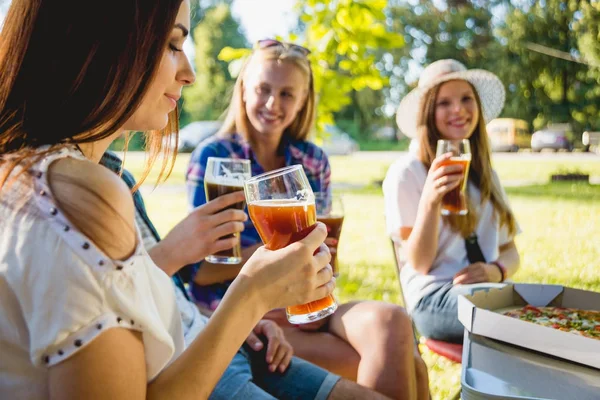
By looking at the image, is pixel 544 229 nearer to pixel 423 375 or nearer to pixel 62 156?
pixel 423 375

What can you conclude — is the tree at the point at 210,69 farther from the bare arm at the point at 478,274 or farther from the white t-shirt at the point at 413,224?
the bare arm at the point at 478,274

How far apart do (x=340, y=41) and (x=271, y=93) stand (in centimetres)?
212

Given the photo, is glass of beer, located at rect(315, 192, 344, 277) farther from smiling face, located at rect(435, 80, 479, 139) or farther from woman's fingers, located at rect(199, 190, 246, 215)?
smiling face, located at rect(435, 80, 479, 139)

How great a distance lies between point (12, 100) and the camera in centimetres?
114

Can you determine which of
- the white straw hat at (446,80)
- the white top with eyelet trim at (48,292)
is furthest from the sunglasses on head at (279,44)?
the white top with eyelet trim at (48,292)

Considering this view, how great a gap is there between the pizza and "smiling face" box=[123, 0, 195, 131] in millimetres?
1122

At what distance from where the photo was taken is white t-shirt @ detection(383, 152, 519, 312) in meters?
2.95

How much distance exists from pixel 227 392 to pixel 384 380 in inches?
20.9

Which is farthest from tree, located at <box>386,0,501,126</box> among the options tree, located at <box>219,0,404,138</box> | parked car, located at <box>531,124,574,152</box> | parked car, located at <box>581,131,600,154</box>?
tree, located at <box>219,0,404,138</box>

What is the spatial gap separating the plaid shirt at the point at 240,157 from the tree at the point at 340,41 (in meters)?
1.47

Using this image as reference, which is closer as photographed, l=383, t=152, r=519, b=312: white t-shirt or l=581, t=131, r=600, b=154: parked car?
l=383, t=152, r=519, b=312: white t-shirt

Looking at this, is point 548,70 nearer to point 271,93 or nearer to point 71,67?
point 271,93

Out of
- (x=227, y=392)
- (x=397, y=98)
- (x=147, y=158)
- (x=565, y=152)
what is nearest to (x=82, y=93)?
(x=147, y=158)

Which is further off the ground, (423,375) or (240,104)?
(240,104)
